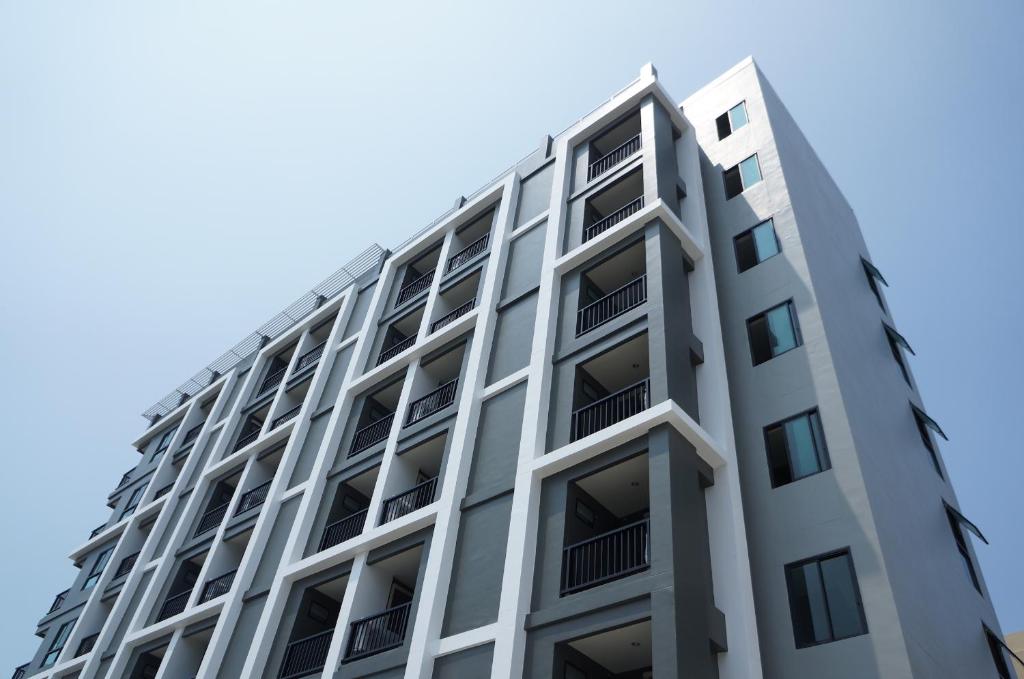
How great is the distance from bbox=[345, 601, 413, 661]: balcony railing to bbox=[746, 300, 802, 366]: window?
40.9 feet

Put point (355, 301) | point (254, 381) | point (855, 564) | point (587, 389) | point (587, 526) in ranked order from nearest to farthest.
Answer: point (855, 564) → point (587, 526) → point (587, 389) → point (355, 301) → point (254, 381)

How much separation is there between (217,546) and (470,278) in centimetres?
1536

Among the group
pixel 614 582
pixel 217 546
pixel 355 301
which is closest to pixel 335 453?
pixel 217 546

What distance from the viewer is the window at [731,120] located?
3075cm

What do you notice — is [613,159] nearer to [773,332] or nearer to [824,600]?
[773,332]

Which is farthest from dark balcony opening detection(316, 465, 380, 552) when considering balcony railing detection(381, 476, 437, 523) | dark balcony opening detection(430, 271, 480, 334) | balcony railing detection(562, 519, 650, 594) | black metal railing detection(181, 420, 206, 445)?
black metal railing detection(181, 420, 206, 445)

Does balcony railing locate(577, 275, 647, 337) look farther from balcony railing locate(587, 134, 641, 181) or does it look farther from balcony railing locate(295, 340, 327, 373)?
balcony railing locate(295, 340, 327, 373)

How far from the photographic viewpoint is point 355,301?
39094 mm

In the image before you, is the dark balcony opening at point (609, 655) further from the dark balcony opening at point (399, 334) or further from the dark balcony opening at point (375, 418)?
the dark balcony opening at point (399, 334)

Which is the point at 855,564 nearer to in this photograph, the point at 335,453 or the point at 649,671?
the point at 649,671

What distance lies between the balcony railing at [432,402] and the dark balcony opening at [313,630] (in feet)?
20.0

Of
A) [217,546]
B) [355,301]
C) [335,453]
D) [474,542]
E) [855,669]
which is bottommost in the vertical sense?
[855,669]

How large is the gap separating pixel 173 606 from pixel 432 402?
50.4 ft

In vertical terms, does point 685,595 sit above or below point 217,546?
below
